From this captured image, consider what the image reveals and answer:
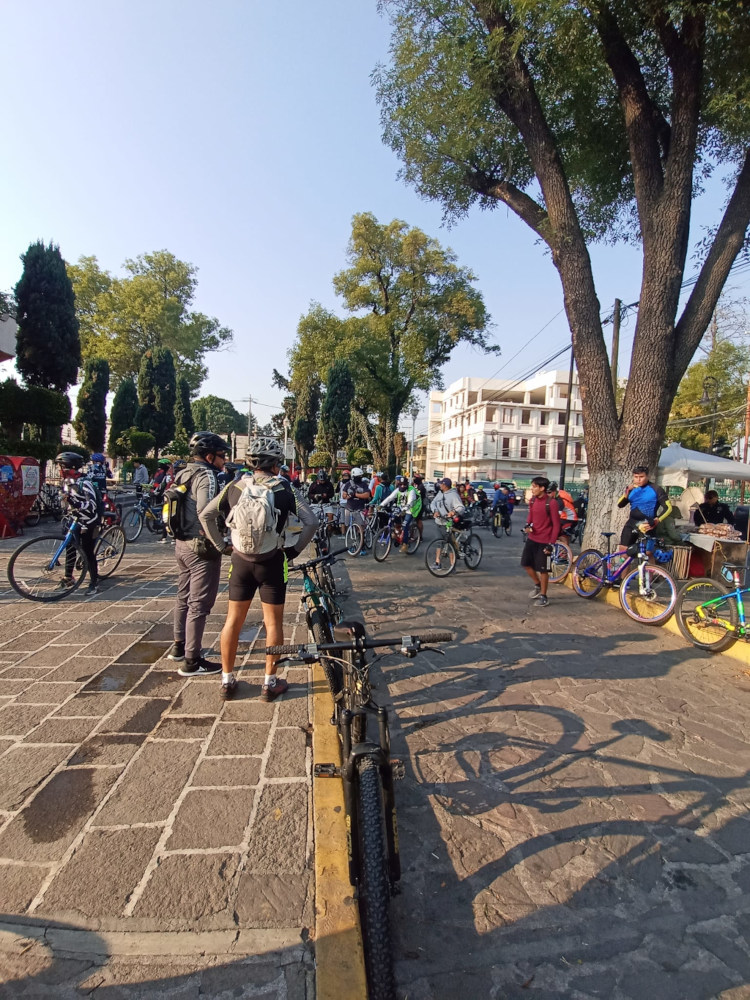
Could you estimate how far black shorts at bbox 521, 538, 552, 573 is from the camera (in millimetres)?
7047

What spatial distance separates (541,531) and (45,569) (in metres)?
6.12

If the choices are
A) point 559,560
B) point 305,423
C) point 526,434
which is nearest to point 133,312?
point 305,423

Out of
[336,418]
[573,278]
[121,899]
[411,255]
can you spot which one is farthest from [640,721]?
[411,255]

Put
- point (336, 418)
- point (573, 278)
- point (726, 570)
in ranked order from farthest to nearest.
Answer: point (336, 418) < point (573, 278) < point (726, 570)

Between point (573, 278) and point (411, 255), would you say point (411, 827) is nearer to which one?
point (573, 278)

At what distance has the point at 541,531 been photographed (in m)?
7.04

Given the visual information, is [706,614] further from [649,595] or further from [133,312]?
[133,312]

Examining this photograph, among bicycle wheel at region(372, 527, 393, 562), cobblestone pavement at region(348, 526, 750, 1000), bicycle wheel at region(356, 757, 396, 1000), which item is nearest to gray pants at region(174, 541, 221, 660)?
cobblestone pavement at region(348, 526, 750, 1000)

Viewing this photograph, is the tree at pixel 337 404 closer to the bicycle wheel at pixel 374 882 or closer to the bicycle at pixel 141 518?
the bicycle at pixel 141 518

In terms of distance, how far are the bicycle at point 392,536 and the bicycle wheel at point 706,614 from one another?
5.49m

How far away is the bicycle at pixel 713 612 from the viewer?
16.6 ft

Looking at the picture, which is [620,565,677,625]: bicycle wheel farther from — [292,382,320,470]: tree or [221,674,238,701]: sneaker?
[292,382,320,470]: tree

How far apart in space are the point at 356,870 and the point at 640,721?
2.65 m

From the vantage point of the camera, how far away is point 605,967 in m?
1.89
